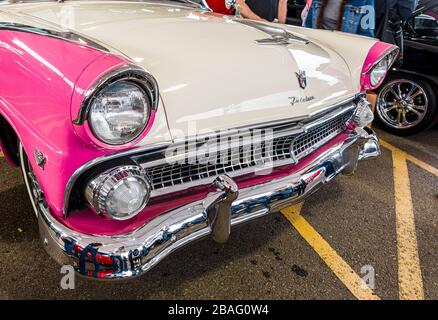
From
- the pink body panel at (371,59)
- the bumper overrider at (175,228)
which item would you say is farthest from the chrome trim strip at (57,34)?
the pink body panel at (371,59)

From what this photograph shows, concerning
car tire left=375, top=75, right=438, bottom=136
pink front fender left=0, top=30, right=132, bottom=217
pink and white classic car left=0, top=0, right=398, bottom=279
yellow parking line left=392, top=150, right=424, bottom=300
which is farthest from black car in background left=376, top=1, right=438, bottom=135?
→ pink front fender left=0, top=30, right=132, bottom=217

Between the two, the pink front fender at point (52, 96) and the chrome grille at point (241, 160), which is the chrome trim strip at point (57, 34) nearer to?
the pink front fender at point (52, 96)

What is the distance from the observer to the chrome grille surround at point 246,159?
1.45 m

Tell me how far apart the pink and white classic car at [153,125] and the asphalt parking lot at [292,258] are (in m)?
0.41

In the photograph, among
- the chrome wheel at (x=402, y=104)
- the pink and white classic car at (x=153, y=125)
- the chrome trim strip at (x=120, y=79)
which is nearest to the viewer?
the chrome trim strip at (x=120, y=79)

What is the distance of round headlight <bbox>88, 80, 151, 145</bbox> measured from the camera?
1.16 m

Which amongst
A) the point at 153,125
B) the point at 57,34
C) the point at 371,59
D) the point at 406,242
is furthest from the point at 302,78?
the point at 406,242

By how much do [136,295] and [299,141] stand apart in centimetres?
110

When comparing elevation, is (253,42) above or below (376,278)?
above

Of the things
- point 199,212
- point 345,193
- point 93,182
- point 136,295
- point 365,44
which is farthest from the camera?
point 345,193

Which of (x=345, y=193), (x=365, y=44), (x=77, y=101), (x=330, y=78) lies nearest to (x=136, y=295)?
(x=77, y=101)

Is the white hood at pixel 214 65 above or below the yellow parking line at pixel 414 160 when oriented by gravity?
above

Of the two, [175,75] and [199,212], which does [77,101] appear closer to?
[175,75]

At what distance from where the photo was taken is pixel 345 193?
2.64 meters
